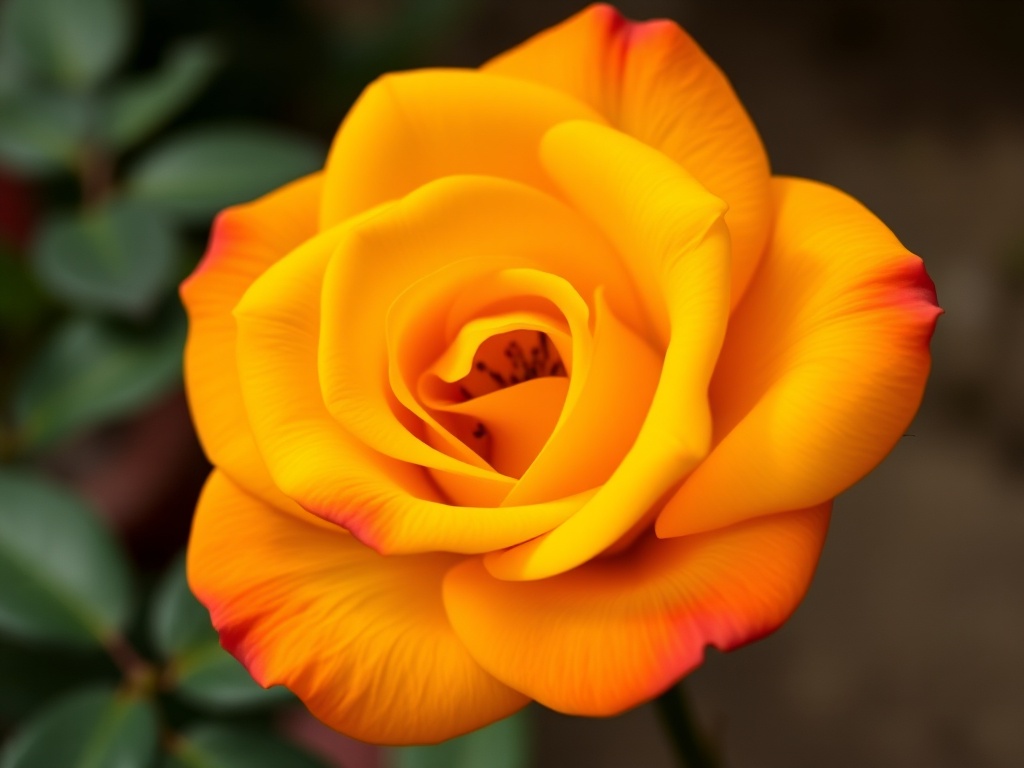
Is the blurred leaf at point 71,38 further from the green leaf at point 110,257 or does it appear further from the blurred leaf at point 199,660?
the blurred leaf at point 199,660

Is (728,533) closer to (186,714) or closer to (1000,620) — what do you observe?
(186,714)

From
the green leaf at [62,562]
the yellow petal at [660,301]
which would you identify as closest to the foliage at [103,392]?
the green leaf at [62,562]

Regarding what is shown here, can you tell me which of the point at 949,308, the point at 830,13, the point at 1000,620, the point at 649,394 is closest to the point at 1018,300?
the point at 949,308

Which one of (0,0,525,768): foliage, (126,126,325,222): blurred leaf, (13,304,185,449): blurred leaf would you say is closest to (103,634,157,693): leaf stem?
(0,0,525,768): foliage

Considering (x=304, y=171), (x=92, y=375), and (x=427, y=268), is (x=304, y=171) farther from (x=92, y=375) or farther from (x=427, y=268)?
(x=427, y=268)

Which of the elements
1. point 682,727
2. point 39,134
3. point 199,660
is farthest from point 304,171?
point 682,727
